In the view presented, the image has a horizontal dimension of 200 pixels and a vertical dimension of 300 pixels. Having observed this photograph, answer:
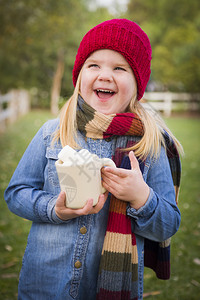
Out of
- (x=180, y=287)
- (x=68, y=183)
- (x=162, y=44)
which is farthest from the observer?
(x=162, y=44)

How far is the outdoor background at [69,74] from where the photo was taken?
3.09m

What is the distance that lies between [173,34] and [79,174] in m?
14.0

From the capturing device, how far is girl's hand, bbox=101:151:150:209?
1.28m

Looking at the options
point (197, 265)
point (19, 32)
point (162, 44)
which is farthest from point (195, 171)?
point (162, 44)

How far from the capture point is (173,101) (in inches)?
737

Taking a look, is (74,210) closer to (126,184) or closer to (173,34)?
(126,184)

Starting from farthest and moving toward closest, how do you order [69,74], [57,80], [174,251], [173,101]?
[69,74] → [57,80] → [173,101] → [174,251]

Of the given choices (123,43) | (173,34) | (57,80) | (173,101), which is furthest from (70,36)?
(123,43)

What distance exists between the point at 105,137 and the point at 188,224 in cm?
293

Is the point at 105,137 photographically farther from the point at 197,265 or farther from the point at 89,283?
the point at 197,265

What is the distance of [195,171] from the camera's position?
6434 millimetres

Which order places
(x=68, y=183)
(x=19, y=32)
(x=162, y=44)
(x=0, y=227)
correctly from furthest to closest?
(x=162, y=44), (x=19, y=32), (x=0, y=227), (x=68, y=183)

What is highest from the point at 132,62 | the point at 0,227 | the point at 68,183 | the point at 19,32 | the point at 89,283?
the point at 19,32

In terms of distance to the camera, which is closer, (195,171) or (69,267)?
(69,267)
